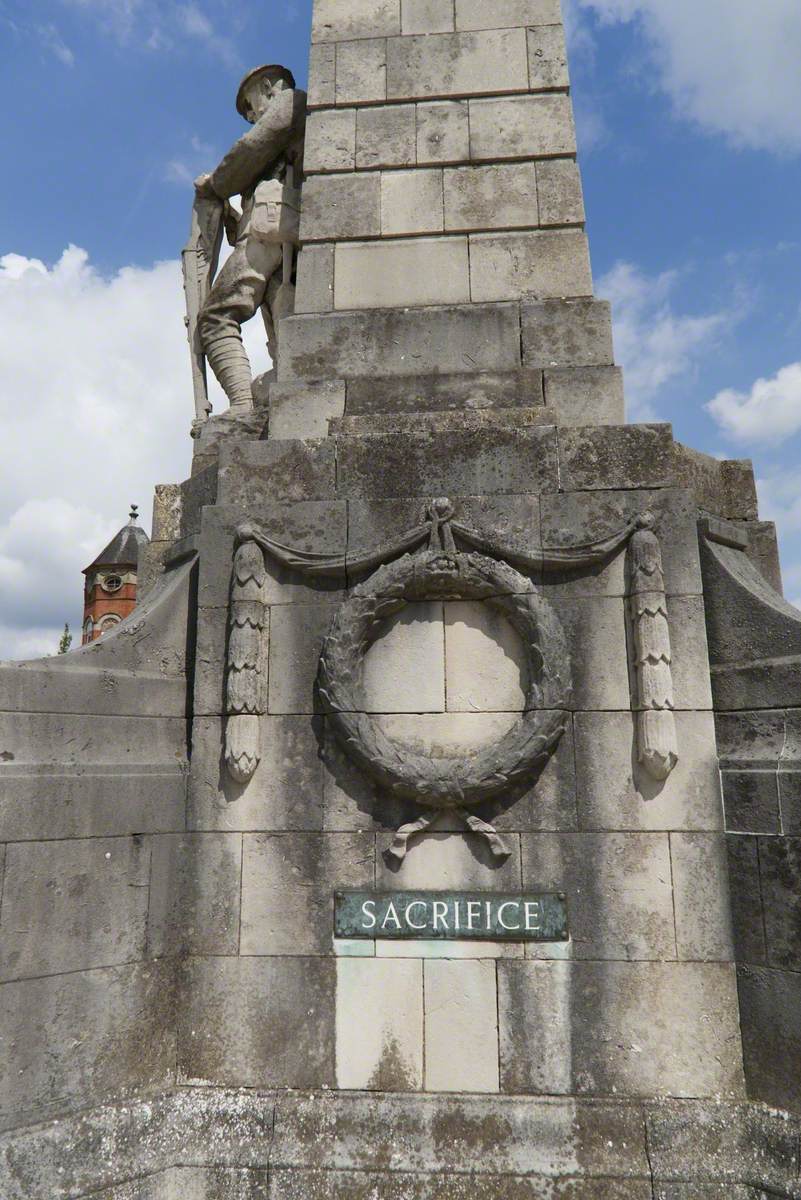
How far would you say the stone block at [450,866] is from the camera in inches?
206

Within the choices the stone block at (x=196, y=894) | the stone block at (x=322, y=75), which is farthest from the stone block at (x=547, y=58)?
the stone block at (x=196, y=894)

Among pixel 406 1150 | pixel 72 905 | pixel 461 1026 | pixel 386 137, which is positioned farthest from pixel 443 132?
pixel 406 1150

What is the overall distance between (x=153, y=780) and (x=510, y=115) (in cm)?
622

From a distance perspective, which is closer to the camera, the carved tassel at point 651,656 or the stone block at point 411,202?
the carved tassel at point 651,656

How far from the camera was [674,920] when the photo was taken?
5.08 metres

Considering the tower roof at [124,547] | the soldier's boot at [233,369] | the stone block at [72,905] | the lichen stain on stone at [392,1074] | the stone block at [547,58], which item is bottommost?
the lichen stain on stone at [392,1074]

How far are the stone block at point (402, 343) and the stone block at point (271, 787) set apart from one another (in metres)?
2.93

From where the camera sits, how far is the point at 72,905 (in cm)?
487

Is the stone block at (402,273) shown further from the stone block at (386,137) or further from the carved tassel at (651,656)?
the carved tassel at (651,656)

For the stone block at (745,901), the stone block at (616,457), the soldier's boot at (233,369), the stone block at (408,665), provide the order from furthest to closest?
the soldier's boot at (233,369) < the stone block at (616,457) < the stone block at (408,665) < the stone block at (745,901)

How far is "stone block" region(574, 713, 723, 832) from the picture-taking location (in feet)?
17.1

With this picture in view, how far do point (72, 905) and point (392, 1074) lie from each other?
86.5 inches

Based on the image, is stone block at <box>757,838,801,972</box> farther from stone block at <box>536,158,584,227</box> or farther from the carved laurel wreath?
stone block at <box>536,158,584,227</box>

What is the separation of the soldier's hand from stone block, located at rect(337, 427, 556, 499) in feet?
14.0
